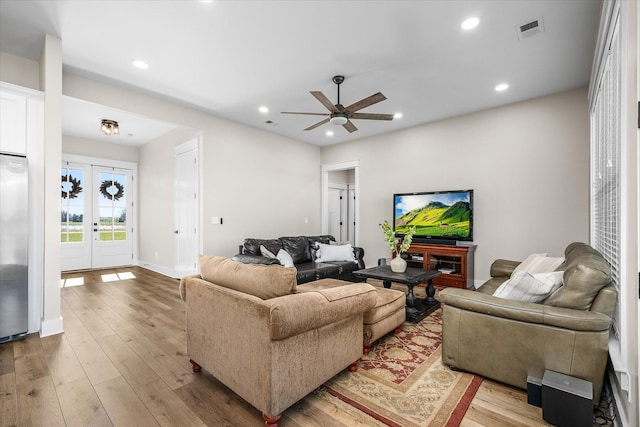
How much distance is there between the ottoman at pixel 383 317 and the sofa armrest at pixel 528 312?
1.84 ft

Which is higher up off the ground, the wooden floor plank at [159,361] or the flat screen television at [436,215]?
the flat screen television at [436,215]

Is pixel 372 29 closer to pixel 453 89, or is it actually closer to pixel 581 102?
pixel 453 89

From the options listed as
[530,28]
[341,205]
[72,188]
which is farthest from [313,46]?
[72,188]

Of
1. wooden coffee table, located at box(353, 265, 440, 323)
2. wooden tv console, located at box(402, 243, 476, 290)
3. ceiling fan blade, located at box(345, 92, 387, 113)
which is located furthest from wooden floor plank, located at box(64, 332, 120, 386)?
wooden tv console, located at box(402, 243, 476, 290)

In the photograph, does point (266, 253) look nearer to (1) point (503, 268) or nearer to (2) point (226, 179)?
(2) point (226, 179)

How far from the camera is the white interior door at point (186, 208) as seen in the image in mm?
5180

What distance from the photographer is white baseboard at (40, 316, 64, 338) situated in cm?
289

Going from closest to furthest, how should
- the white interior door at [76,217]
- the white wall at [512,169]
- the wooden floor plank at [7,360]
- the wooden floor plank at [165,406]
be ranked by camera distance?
the wooden floor plank at [165,406]
the wooden floor plank at [7,360]
the white wall at [512,169]
the white interior door at [76,217]

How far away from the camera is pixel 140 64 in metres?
3.34

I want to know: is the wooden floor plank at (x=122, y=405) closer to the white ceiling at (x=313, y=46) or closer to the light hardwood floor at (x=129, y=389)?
the light hardwood floor at (x=129, y=389)

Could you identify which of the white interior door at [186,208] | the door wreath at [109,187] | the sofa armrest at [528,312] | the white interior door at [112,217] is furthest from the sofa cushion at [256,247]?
the door wreath at [109,187]

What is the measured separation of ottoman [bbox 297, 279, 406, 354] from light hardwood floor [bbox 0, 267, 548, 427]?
766 mm

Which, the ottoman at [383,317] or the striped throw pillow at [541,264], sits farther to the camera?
the striped throw pillow at [541,264]

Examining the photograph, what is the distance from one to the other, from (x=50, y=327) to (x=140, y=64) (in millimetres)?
2918
